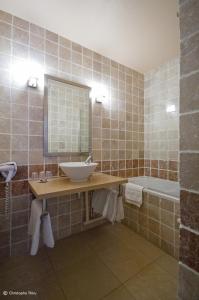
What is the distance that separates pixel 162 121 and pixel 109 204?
1.67 metres

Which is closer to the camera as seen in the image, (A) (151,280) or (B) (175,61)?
(A) (151,280)

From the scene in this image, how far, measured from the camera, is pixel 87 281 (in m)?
1.39

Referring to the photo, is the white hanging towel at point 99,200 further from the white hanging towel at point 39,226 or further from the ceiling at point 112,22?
the ceiling at point 112,22

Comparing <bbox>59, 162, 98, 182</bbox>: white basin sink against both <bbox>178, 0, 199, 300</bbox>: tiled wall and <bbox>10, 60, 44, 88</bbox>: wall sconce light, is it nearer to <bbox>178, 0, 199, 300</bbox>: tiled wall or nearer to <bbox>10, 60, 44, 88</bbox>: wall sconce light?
<bbox>10, 60, 44, 88</bbox>: wall sconce light

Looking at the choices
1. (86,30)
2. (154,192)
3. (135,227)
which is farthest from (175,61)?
(135,227)

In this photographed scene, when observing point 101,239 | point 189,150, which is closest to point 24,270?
point 101,239

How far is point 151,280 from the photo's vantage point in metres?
1.40

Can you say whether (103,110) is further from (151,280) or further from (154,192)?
(151,280)

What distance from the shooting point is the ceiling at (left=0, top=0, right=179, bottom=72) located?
5.09 ft

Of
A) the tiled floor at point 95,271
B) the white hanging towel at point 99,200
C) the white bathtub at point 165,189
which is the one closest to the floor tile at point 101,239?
the tiled floor at point 95,271

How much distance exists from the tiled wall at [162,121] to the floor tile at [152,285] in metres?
1.43

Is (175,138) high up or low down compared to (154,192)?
up

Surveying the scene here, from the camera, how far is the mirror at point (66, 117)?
1.90 metres

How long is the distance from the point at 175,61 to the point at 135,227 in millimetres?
2562
